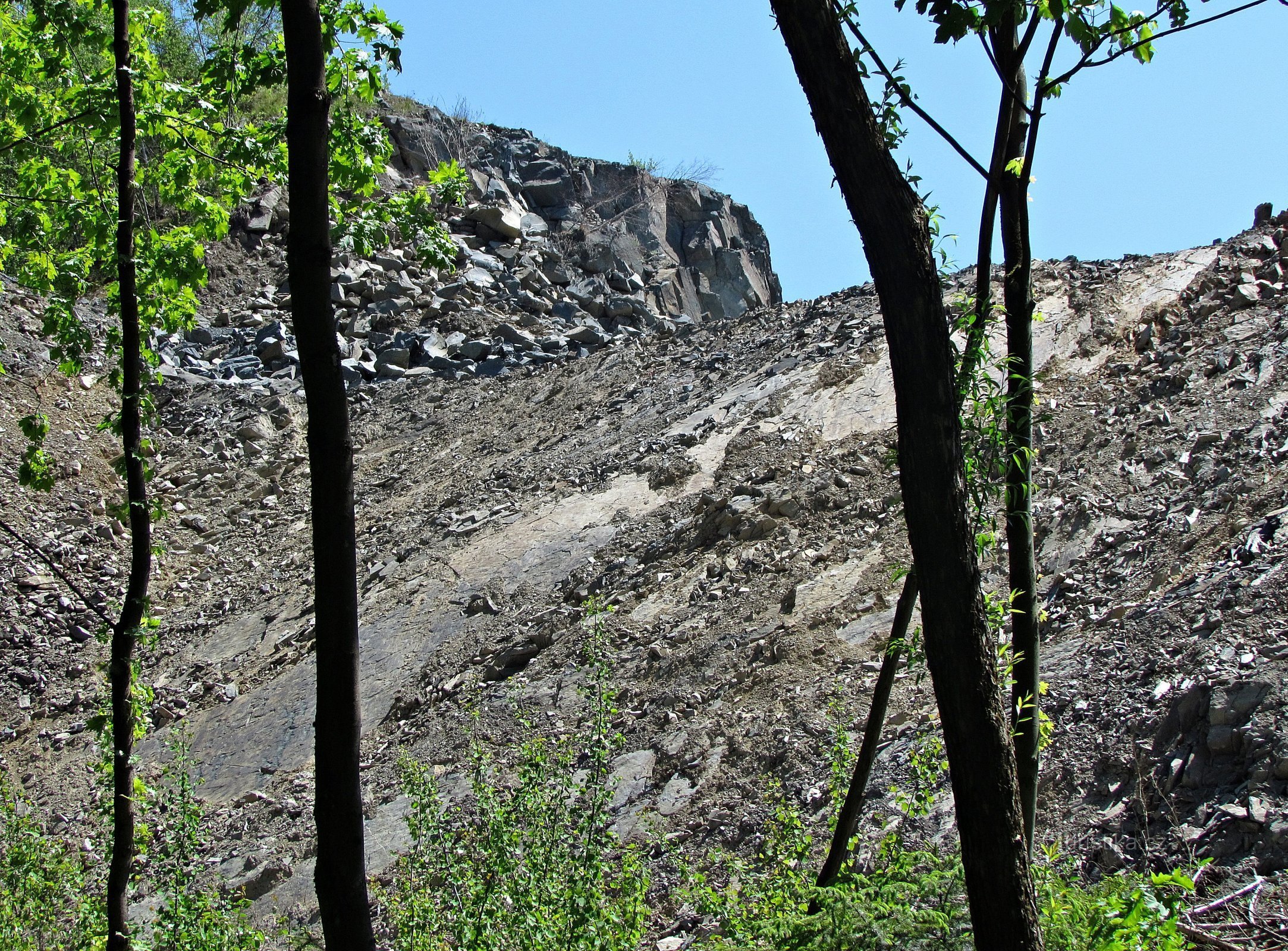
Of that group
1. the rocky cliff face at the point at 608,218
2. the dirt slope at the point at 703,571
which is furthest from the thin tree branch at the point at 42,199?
the rocky cliff face at the point at 608,218

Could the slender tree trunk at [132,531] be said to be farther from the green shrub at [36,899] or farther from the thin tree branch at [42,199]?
the thin tree branch at [42,199]

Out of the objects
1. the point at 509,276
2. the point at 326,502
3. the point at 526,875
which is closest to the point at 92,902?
the point at 526,875

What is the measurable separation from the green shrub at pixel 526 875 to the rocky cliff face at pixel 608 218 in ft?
54.5

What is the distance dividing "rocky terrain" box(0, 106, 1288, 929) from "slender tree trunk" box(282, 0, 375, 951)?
1.68m

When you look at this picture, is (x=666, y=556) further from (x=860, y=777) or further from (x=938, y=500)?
(x=938, y=500)

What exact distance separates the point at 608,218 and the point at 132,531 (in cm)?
1930

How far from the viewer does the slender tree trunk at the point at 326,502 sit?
3.13 meters

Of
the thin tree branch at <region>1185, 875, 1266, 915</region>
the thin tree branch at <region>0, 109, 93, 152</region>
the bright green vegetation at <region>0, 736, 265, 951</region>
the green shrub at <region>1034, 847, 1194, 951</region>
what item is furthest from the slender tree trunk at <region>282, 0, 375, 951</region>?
the thin tree branch at <region>1185, 875, 1266, 915</region>

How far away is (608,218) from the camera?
22.9m

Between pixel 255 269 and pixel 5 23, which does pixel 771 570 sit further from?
pixel 255 269

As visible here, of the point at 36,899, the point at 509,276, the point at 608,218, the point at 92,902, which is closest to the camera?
the point at 36,899

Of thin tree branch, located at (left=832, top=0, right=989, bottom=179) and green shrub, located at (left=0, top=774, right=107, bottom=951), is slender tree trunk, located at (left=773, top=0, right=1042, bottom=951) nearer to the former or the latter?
thin tree branch, located at (left=832, top=0, right=989, bottom=179)

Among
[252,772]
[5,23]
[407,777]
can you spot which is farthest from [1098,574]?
[5,23]

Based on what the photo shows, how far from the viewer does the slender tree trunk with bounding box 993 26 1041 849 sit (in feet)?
11.7
